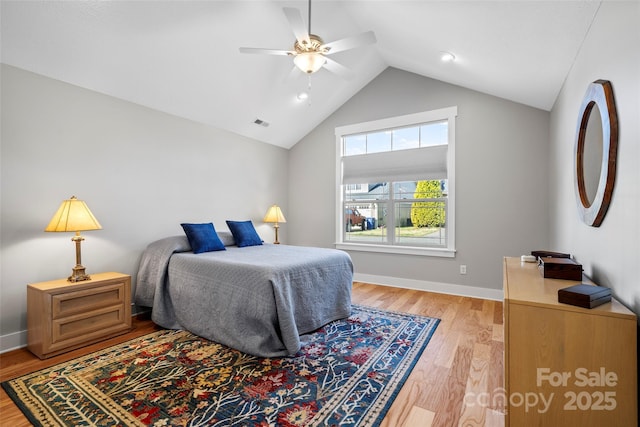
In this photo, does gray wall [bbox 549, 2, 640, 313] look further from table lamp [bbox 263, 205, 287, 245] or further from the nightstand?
table lamp [bbox 263, 205, 287, 245]

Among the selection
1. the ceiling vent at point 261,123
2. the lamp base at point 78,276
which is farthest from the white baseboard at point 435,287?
the lamp base at point 78,276

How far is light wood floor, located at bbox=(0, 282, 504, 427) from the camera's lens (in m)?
1.70

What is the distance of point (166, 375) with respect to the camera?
82.3 inches

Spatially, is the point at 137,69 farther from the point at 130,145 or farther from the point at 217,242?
the point at 217,242

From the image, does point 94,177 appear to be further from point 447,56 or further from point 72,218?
point 447,56

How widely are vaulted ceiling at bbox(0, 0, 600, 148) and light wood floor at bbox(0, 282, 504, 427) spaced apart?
2.39 metres

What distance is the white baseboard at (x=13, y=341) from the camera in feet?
8.18

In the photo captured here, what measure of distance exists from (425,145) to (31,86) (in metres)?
4.41

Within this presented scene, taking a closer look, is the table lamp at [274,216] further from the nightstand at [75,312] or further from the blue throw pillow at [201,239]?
the nightstand at [75,312]

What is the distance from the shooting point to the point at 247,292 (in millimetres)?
2449

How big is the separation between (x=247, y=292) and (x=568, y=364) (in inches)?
78.8

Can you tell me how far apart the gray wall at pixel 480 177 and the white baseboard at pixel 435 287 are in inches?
0.6

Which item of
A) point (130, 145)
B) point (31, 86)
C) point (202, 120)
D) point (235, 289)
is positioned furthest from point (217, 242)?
point (31, 86)

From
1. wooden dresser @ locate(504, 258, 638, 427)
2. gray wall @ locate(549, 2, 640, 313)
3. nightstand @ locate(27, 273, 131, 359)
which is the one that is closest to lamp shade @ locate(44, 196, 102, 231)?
nightstand @ locate(27, 273, 131, 359)
